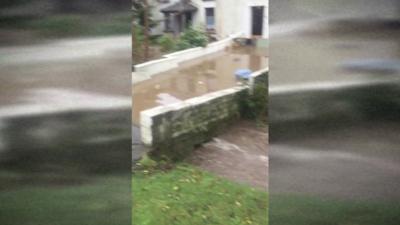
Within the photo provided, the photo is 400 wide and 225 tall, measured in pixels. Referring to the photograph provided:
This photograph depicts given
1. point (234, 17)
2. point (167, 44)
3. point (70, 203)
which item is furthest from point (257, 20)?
point (70, 203)

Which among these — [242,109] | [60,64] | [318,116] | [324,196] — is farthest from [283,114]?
[60,64]

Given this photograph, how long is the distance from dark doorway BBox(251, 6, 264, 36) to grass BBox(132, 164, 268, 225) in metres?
0.98

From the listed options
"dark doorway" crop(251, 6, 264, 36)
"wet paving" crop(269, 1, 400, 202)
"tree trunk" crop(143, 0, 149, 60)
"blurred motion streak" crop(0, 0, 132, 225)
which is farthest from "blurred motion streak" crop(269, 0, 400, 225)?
"tree trunk" crop(143, 0, 149, 60)

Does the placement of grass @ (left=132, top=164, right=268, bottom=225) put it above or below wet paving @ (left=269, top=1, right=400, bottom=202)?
below

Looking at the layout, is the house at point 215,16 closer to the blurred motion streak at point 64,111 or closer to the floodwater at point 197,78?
the floodwater at point 197,78

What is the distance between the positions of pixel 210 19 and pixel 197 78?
0.40m

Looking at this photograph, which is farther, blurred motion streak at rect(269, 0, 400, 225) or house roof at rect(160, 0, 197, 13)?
house roof at rect(160, 0, 197, 13)

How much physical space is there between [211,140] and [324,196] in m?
0.98

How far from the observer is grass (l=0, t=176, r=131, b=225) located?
210 cm

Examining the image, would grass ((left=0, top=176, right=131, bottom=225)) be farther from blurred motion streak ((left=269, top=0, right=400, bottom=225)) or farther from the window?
the window

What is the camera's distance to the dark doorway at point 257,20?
111 inches

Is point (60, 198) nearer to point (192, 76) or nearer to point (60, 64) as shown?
point (60, 64)

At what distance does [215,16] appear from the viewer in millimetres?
2887

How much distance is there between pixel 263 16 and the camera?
2.79 metres
